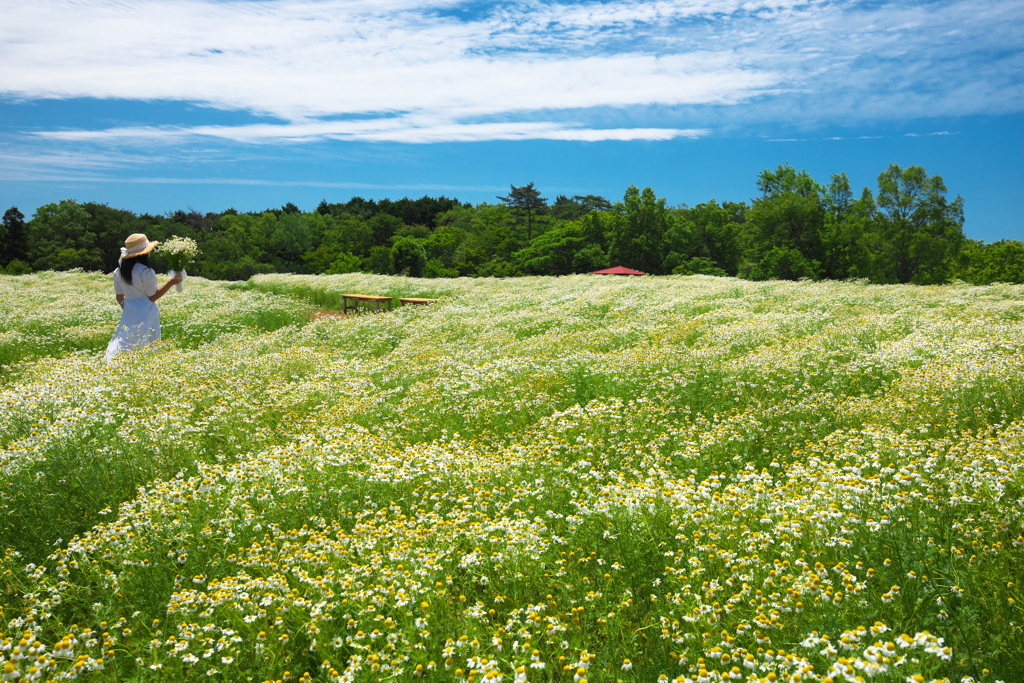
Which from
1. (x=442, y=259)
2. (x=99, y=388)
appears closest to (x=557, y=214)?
(x=442, y=259)

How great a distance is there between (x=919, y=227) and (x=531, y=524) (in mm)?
84238

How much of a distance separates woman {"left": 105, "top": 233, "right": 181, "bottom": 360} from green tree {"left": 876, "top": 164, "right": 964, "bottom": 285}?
77.2 m

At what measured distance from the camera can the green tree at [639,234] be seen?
75.4 metres

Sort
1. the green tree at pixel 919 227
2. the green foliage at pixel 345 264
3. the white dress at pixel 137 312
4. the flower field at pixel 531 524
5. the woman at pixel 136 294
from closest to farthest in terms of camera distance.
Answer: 1. the flower field at pixel 531 524
2. the woman at pixel 136 294
3. the white dress at pixel 137 312
4. the green tree at pixel 919 227
5. the green foliage at pixel 345 264

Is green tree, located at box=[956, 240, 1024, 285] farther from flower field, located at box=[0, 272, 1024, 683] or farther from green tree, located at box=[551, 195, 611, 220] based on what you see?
flower field, located at box=[0, 272, 1024, 683]

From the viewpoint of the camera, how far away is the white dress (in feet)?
39.7

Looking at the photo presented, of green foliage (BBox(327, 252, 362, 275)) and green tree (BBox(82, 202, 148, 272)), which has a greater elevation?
green tree (BBox(82, 202, 148, 272))

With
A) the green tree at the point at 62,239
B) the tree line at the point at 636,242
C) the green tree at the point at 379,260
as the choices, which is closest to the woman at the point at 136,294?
the tree line at the point at 636,242

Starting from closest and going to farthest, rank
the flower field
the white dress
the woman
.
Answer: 1. the flower field
2. the woman
3. the white dress

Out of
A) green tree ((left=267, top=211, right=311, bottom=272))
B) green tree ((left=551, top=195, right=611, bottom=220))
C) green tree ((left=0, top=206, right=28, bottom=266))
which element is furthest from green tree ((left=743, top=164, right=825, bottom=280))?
green tree ((left=0, top=206, right=28, bottom=266))

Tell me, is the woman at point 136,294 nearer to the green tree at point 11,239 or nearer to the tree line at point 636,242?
the tree line at point 636,242

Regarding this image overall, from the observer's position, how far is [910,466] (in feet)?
16.1

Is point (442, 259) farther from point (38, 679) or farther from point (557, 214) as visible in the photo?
point (38, 679)

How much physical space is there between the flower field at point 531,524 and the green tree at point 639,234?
65.7 meters
